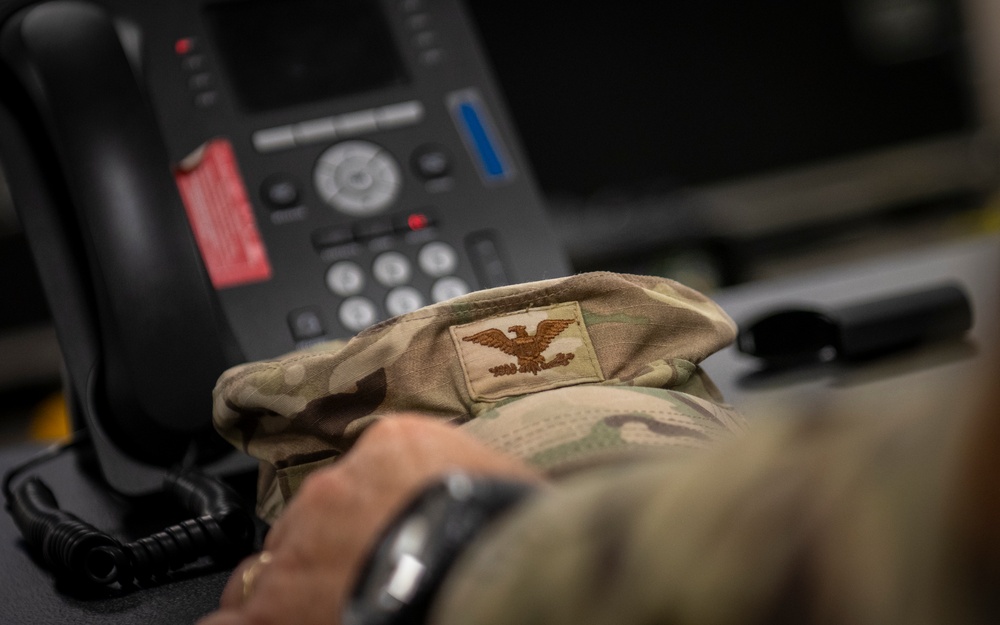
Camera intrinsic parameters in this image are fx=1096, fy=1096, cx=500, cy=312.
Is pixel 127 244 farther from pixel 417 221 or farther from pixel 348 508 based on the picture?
pixel 348 508

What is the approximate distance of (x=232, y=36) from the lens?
1.90 ft

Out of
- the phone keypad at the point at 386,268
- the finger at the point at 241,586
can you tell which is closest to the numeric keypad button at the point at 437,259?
the phone keypad at the point at 386,268

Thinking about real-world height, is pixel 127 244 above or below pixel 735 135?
above

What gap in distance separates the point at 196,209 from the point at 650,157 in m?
1.86

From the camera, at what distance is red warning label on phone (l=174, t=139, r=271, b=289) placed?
506 mm

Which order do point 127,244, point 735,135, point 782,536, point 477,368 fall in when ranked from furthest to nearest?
point 735,135, point 127,244, point 477,368, point 782,536

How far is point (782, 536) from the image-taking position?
0.13 m

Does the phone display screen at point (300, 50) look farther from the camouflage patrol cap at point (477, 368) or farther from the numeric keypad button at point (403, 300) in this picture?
the camouflage patrol cap at point (477, 368)

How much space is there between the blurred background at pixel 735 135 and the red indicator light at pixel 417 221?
1459 millimetres

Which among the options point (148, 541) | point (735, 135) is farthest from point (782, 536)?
point (735, 135)

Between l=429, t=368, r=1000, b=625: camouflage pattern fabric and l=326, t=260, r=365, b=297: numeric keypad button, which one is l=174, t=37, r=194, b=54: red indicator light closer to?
l=326, t=260, r=365, b=297: numeric keypad button

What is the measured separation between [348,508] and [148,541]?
0.18m

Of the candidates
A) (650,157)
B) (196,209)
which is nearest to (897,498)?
(196,209)

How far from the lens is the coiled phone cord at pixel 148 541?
0.33m
